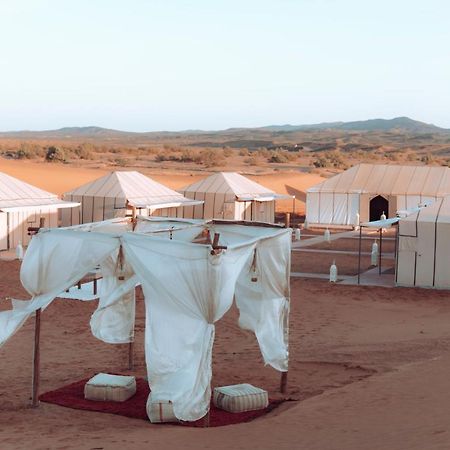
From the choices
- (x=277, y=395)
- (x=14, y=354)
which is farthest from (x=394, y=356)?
(x=14, y=354)

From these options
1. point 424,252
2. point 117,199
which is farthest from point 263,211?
point 424,252

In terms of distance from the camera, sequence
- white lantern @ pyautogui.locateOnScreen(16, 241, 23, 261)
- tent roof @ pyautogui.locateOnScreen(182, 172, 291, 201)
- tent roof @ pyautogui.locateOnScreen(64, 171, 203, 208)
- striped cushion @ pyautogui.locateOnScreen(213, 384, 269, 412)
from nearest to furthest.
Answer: striped cushion @ pyautogui.locateOnScreen(213, 384, 269, 412) → white lantern @ pyautogui.locateOnScreen(16, 241, 23, 261) → tent roof @ pyautogui.locateOnScreen(64, 171, 203, 208) → tent roof @ pyautogui.locateOnScreen(182, 172, 291, 201)

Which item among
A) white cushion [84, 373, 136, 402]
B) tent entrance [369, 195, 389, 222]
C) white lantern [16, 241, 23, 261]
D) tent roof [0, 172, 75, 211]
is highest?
tent roof [0, 172, 75, 211]

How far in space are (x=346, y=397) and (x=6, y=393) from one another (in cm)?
494

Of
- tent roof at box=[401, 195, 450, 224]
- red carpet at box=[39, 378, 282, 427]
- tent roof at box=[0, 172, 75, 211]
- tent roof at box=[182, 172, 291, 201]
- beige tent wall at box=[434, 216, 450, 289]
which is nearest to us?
red carpet at box=[39, 378, 282, 427]

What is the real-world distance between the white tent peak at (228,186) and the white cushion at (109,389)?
29.6 m

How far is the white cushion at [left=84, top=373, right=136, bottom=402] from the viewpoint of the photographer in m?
12.2

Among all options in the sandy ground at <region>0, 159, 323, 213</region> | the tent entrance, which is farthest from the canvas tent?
the sandy ground at <region>0, 159, 323, 213</region>

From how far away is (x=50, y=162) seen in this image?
7762cm

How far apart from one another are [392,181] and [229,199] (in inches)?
337

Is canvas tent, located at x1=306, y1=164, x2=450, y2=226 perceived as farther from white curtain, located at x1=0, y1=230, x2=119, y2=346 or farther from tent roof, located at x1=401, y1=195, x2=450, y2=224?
white curtain, located at x1=0, y1=230, x2=119, y2=346

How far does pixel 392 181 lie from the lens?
144ft

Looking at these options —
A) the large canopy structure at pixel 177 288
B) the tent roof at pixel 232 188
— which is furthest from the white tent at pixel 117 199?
the large canopy structure at pixel 177 288

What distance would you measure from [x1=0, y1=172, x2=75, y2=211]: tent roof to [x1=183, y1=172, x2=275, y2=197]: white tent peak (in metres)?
9.66
